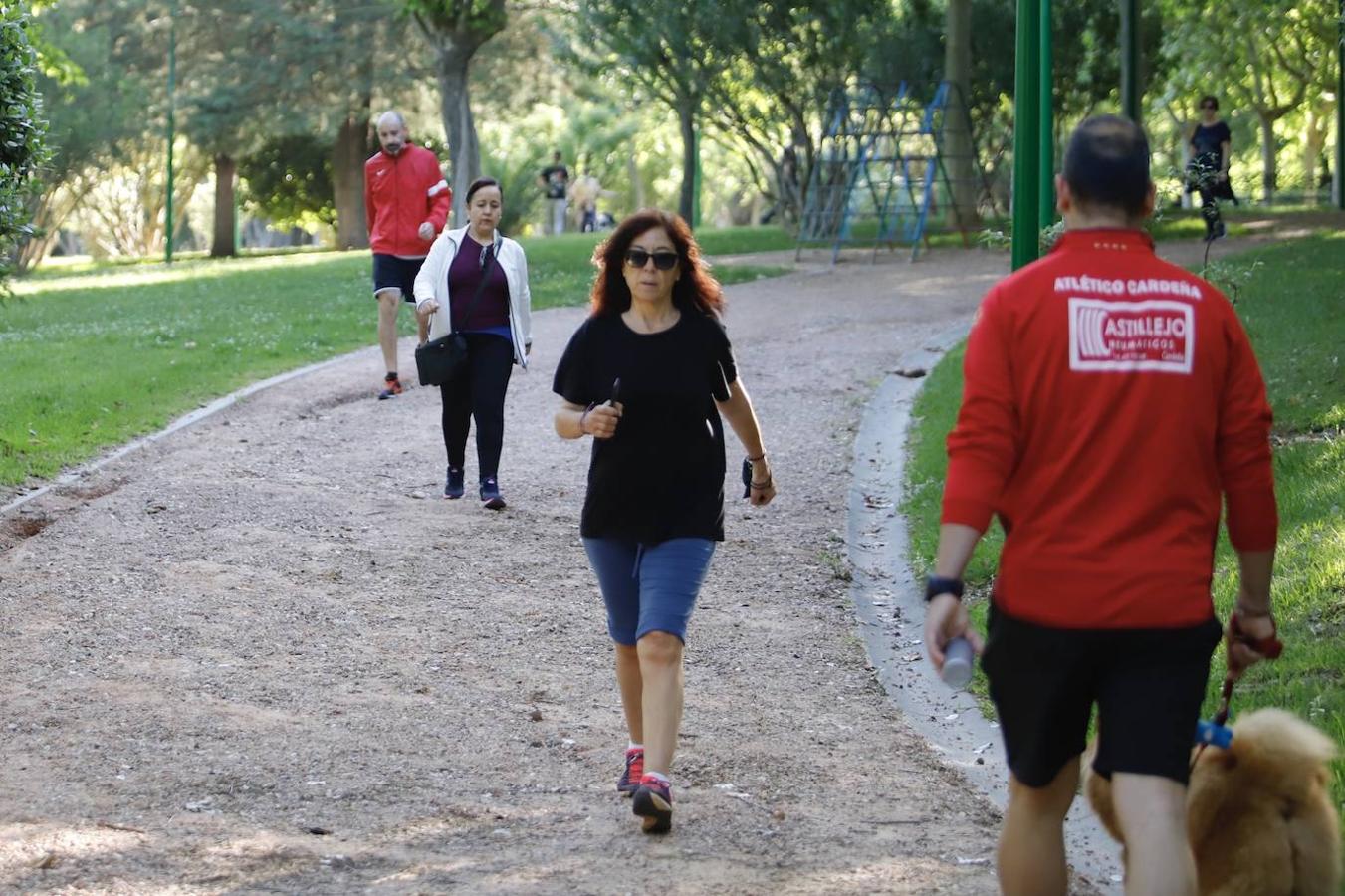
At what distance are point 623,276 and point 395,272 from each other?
7.97 meters

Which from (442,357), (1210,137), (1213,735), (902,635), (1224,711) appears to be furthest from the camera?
(1210,137)

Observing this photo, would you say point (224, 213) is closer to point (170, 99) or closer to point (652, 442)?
point (170, 99)

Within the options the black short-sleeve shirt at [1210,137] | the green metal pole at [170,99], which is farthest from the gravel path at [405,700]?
the green metal pole at [170,99]

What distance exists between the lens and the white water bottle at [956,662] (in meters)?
3.41

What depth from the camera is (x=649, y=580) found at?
5168 mm

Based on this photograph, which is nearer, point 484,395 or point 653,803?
point 653,803

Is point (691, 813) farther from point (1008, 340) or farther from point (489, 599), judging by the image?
point (489, 599)

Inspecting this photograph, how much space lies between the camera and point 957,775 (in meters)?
5.86

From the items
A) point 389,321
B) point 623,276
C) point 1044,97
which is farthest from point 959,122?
point 623,276

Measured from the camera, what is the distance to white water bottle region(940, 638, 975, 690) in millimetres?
3408

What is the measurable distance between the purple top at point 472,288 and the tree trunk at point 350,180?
3129 centimetres

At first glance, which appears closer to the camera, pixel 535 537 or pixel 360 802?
pixel 360 802

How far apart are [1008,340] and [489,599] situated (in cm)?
512

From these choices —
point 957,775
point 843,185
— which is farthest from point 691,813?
point 843,185
